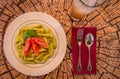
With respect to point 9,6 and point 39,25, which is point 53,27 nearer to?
point 39,25

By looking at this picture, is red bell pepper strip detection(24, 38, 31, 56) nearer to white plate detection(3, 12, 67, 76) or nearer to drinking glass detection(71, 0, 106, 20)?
white plate detection(3, 12, 67, 76)

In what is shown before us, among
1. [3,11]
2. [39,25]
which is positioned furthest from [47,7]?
[3,11]

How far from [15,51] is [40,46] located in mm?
120

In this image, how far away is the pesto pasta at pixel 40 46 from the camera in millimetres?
1168

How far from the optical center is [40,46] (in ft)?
3.85

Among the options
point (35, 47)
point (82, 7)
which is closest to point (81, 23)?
point (82, 7)

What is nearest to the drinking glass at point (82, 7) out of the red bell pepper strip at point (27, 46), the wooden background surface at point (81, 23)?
the wooden background surface at point (81, 23)

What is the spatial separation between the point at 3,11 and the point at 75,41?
1.23 feet

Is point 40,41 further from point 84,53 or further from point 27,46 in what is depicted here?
point 84,53

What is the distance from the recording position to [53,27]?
3.99 ft

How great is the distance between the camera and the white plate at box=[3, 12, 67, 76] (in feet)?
3.83

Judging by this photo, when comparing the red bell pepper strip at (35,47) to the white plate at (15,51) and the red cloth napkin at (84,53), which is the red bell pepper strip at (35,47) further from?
the red cloth napkin at (84,53)

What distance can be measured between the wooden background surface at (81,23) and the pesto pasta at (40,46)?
74mm

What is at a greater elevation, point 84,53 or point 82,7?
point 82,7
